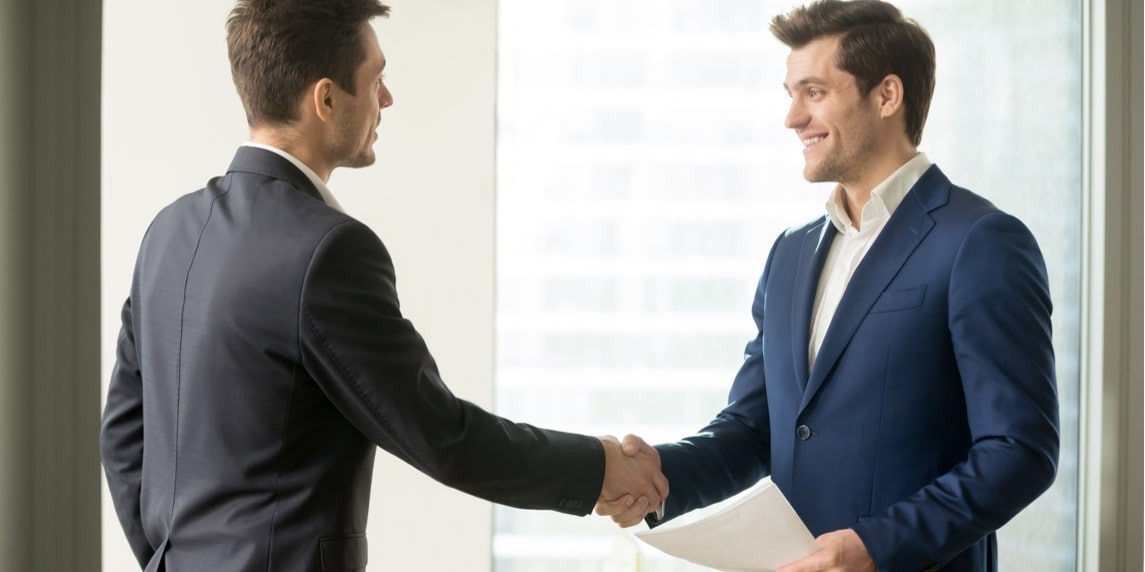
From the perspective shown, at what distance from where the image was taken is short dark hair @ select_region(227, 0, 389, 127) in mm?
1720

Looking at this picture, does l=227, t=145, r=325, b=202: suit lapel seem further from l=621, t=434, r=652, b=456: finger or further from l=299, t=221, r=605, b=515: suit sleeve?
l=621, t=434, r=652, b=456: finger

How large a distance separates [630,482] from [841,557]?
525 mm

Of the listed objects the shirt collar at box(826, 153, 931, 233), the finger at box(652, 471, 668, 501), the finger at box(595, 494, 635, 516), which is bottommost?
the finger at box(595, 494, 635, 516)

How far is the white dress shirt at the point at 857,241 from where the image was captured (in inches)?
72.8

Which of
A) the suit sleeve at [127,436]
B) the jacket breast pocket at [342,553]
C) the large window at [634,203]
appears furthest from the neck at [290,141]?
the large window at [634,203]

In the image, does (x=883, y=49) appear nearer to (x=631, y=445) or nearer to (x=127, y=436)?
→ (x=631, y=445)

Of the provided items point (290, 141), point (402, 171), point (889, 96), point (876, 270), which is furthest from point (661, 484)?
point (402, 171)

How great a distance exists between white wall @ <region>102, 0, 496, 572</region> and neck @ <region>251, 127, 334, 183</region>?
3.80 ft

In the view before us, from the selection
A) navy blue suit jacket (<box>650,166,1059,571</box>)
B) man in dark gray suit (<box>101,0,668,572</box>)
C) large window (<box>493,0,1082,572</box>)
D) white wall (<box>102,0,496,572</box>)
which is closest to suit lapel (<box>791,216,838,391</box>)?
navy blue suit jacket (<box>650,166,1059,571</box>)

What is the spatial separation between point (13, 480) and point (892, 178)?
7.75 ft

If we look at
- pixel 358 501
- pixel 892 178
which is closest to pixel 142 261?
pixel 358 501

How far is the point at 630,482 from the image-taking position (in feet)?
6.68

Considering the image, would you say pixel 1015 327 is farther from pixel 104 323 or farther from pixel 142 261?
pixel 104 323

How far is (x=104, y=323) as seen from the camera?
291cm
